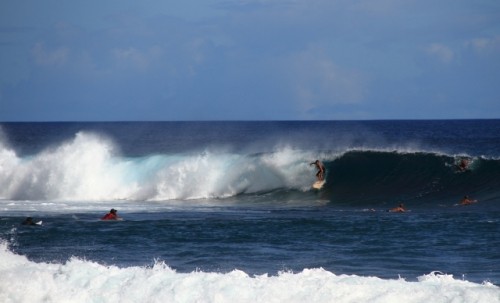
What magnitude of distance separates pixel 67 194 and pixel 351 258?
20.6 meters

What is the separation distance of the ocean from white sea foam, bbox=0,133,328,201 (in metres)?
0.08

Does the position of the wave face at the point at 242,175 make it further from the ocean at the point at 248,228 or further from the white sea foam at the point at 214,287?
the white sea foam at the point at 214,287

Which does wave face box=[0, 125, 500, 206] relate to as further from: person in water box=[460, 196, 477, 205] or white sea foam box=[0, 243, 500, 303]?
white sea foam box=[0, 243, 500, 303]

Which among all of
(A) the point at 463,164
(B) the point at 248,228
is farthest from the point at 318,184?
(B) the point at 248,228

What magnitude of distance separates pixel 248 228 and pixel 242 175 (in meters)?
13.7

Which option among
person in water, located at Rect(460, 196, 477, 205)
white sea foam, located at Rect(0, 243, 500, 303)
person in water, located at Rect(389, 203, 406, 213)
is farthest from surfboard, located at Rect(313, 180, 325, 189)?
white sea foam, located at Rect(0, 243, 500, 303)

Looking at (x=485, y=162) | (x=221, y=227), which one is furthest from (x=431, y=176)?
(x=221, y=227)

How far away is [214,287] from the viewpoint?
41.2 feet

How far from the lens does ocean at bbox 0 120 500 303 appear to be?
12719mm

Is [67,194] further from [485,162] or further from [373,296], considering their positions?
[373,296]

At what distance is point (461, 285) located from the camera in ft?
40.1

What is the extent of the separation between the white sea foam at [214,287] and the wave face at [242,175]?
1683cm

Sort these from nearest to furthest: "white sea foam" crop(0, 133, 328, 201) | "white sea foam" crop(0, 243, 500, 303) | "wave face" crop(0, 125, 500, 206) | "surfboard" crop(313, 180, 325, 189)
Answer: "white sea foam" crop(0, 243, 500, 303) → "wave face" crop(0, 125, 500, 206) → "surfboard" crop(313, 180, 325, 189) → "white sea foam" crop(0, 133, 328, 201)

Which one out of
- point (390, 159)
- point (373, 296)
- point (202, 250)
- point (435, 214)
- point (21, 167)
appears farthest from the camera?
point (21, 167)
